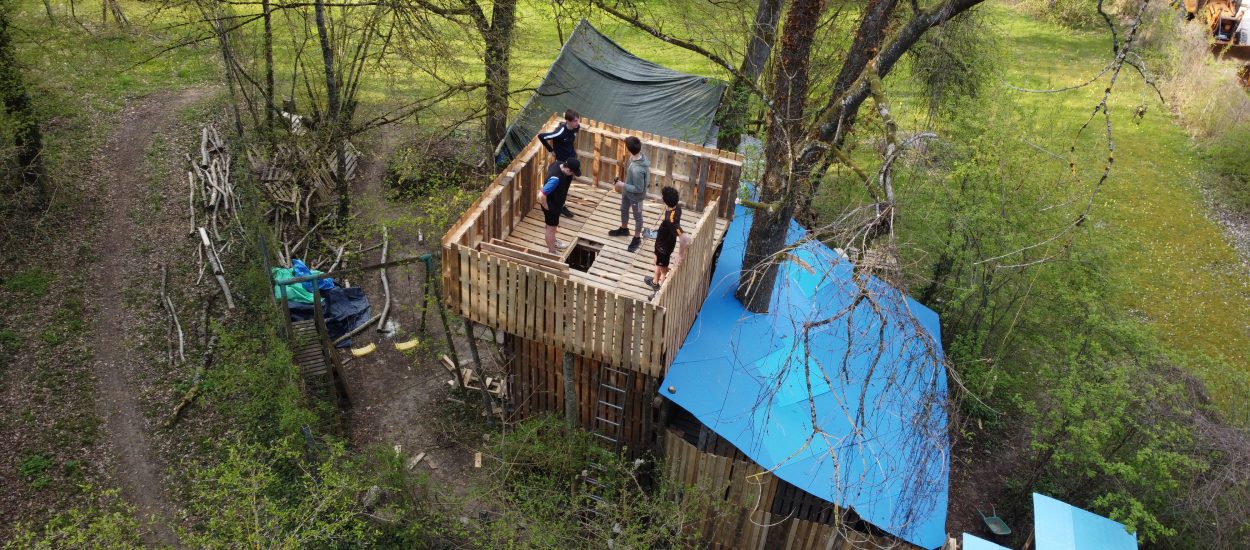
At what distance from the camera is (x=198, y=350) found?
11.6 m

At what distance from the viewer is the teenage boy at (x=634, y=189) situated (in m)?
9.97

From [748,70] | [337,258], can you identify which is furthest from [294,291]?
[748,70]

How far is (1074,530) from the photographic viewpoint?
9.03 m

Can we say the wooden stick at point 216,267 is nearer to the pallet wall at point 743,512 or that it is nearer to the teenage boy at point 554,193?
the teenage boy at point 554,193

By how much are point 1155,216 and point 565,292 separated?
15.4 m

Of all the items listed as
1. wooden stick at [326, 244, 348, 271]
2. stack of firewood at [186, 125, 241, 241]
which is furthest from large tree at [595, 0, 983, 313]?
stack of firewood at [186, 125, 241, 241]

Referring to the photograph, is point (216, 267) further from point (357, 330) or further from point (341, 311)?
point (357, 330)

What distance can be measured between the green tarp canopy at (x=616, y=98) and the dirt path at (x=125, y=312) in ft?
21.7

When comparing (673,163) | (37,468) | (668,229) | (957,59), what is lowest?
(37,468)

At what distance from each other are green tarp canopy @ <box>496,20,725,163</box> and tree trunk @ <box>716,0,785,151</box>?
0.51m

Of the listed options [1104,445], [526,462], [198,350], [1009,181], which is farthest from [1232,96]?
[198,350]

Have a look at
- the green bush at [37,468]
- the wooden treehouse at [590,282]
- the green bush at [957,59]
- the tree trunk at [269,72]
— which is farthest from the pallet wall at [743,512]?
the tree trunk at [269,72]

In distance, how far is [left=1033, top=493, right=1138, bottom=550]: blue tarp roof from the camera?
892cm

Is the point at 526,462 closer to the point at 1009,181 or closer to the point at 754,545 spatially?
the point at 754,545
